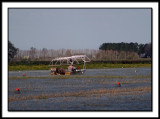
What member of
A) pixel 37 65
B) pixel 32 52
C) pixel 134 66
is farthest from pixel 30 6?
pixel 134 66

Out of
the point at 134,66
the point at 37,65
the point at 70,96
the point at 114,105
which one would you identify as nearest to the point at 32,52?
the point at 37,65

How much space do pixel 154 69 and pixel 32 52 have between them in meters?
44.2

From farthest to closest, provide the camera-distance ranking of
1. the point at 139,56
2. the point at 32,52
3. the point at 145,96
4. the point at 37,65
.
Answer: the point at 139,56 < the point at 37,65 < the point at 32,52 < the point at 145,96

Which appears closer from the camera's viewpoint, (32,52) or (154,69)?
(154,69)

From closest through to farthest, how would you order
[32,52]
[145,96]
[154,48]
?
1. [154,48]
2. [145,96]
3. [32,52]

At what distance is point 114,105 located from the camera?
22.7 m

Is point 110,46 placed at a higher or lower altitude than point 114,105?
higher

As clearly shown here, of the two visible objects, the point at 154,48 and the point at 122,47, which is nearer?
the point at 154,48

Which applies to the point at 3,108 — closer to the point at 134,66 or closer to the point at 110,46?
the point at 134,66

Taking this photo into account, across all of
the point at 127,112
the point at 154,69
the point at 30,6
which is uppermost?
the point at 30,6

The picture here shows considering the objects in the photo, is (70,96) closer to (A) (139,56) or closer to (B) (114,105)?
(B) (114,105)

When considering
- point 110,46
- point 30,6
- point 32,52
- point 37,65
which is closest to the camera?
point 30,6

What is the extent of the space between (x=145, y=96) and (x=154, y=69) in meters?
4.21

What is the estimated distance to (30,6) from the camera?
2033 cm
